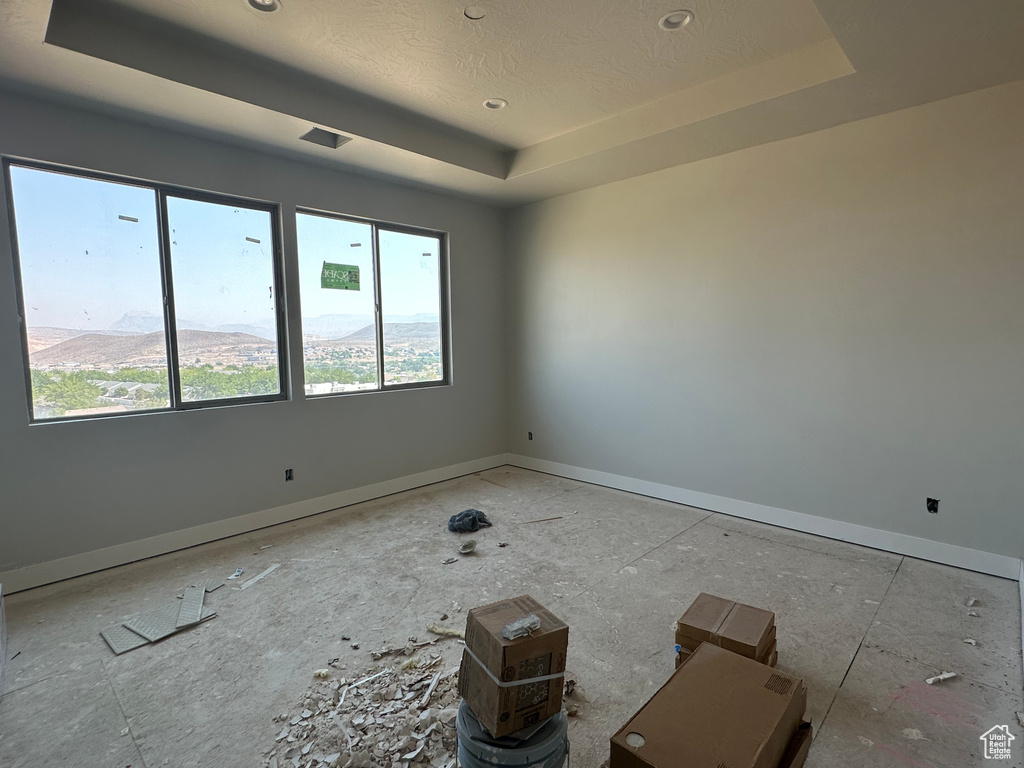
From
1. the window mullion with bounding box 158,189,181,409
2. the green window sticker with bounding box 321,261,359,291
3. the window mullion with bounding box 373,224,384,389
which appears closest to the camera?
the window mullion with bounding box 158,189,181,409

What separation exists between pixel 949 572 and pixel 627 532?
6.61 feet

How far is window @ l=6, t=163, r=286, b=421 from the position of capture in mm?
3059

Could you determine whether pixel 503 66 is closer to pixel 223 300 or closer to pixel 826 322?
pixel 223 300

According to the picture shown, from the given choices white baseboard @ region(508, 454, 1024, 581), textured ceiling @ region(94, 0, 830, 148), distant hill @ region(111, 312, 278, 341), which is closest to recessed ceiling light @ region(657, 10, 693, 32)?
textured ceiling @ region(94, 0, 830, 148)

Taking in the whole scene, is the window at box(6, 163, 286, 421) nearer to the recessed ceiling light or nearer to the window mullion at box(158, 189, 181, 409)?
the window mullion at box(158, 189, 181, 409)

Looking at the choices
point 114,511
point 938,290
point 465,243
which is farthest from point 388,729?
point 465,243

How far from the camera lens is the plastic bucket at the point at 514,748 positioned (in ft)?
4.67

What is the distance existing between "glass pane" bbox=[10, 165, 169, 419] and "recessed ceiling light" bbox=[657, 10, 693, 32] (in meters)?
3.51

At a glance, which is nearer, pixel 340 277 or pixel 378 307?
pixel 340 277

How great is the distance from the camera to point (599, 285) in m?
4.92

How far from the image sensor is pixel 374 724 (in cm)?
191

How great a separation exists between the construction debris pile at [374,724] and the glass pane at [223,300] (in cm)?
252

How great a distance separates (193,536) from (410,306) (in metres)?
2.75

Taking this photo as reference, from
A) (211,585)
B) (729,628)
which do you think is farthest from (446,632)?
(211,585)
